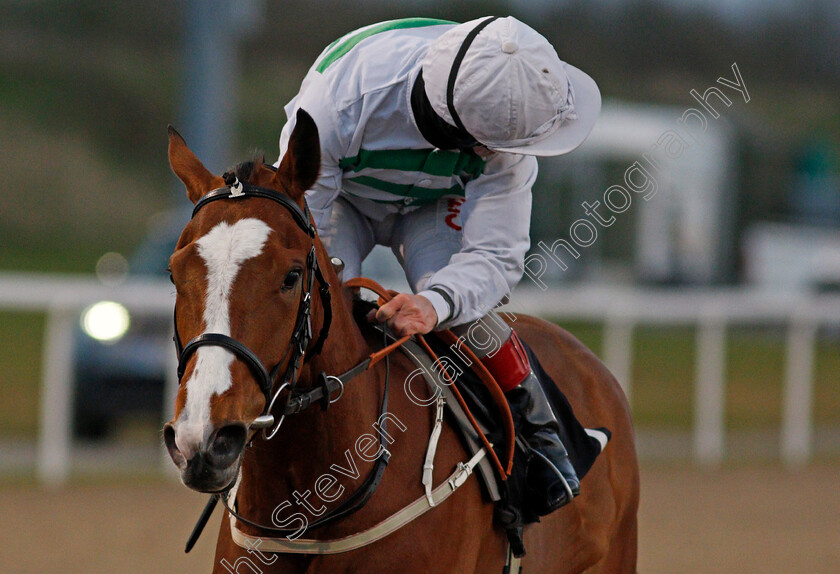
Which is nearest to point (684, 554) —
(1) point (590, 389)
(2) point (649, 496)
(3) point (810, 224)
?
(2) point (649, 496)

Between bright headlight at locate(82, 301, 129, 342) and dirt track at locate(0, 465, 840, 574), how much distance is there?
46.8 inches

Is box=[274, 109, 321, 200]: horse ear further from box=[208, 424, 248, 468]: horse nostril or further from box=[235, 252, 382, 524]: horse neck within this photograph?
box=[208, 424, 248, 468]: horse nostril

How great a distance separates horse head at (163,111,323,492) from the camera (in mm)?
2234

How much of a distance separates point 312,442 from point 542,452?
931 mm

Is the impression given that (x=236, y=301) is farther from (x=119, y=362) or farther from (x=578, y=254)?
(x=119, y=362)

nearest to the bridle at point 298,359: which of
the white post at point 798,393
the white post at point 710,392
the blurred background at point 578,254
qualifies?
the blurred background at point 578,254

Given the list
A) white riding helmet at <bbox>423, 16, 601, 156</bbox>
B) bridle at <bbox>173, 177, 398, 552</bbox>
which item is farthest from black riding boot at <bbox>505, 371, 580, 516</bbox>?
white riding helmet at <bbox>423, 16, 601, 156</bbox>

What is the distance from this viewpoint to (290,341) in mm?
2469

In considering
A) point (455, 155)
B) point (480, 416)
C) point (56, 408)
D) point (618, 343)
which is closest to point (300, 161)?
point (455, 155)

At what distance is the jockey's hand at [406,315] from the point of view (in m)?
2.94

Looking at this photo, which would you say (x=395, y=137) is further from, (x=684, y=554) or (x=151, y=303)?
(x=151, y=303)

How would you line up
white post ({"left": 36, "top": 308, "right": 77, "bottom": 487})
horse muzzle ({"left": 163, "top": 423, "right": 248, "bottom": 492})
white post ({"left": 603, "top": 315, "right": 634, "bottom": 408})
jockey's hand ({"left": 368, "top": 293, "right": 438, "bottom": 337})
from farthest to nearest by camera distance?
white post ({"left": 603, "top": 315, "right": 634, "bottom": 408}) < white post ({"left": 36, "top": 308, "right": 77, "bottom": 487}) < jockey's hand ({"left": 368, "top": 293, "right": 438, "bottom": 337}) < horse muzzle ({"left": 163, "top": 423, "right": 248, "bottom": 492})

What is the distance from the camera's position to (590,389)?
4.08 metres

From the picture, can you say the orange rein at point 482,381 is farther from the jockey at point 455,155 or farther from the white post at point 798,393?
the white post at point 798,393
